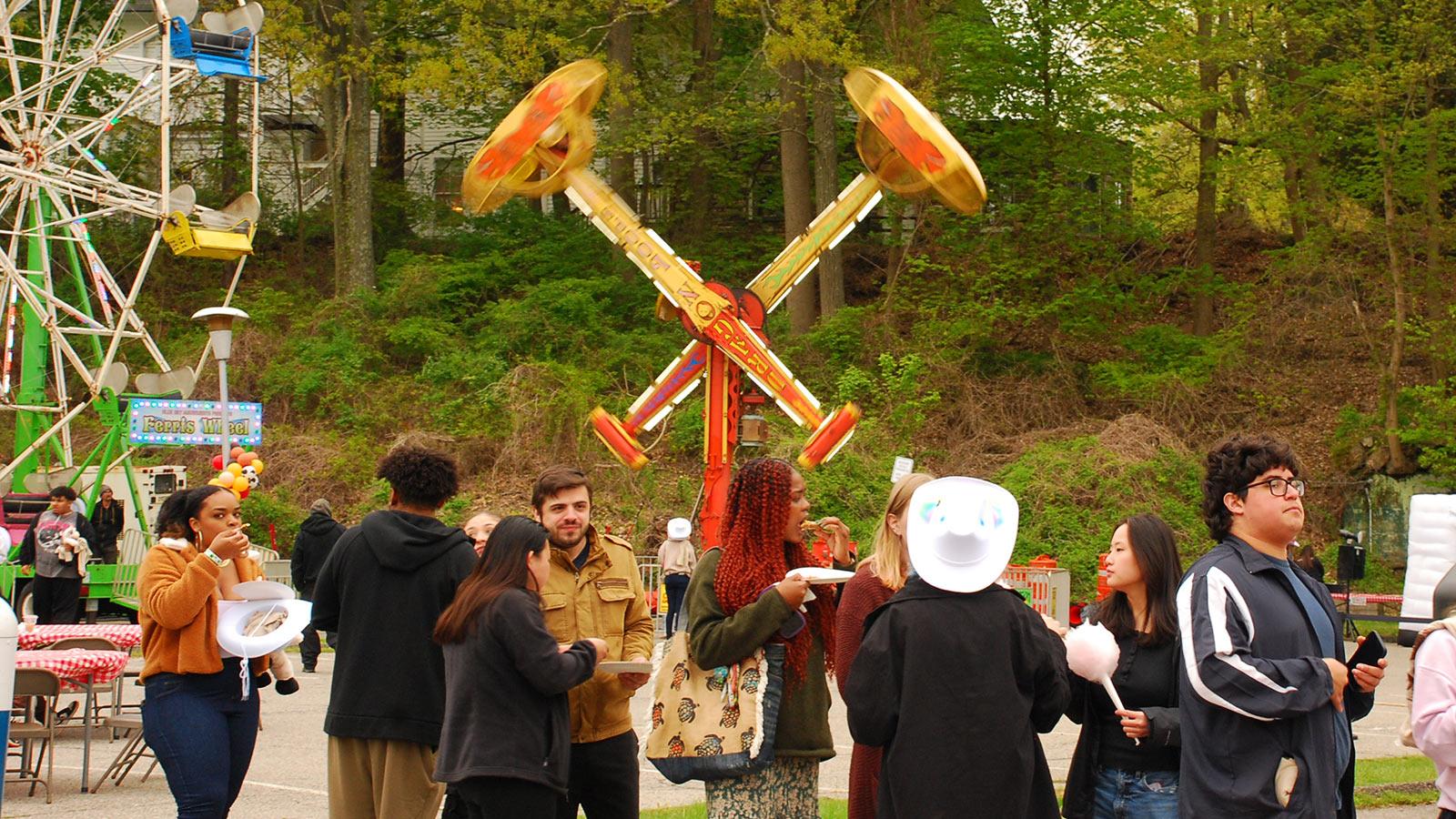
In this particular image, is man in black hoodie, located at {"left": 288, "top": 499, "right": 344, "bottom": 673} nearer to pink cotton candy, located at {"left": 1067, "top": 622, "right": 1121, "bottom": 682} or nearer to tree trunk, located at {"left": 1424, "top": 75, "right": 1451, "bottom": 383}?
pink cotton candy, located at {"left": 1067, "top": 622, "right": 1121, "bottom": 682}

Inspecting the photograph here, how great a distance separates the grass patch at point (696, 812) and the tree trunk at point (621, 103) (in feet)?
70.1

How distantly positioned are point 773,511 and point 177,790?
2.54 meters

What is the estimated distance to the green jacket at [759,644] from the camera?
5.61 m

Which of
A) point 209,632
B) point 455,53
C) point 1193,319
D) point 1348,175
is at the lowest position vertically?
point 209,632

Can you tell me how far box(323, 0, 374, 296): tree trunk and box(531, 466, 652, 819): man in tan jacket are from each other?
25.9 metres

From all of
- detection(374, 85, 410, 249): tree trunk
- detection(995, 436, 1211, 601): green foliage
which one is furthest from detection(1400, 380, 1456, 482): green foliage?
detection(374, 85, 410, 249): tree trunk

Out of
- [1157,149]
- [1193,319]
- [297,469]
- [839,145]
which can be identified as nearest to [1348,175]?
[1193,319]

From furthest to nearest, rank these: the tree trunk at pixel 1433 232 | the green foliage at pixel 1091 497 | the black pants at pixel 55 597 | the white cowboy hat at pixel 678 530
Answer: the tree trunk at pixel 1433 232 → the green foliage at pixel 1091 497 → the white cowboy hat at pixel 678 530 → the black pants at pixel 55 597

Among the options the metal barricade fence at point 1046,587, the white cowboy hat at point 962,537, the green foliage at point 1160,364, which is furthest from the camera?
the green foliage at point 1160,364

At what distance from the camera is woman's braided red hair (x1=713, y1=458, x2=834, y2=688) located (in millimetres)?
5770

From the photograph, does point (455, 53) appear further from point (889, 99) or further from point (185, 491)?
point (185, 491)

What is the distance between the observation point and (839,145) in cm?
3269

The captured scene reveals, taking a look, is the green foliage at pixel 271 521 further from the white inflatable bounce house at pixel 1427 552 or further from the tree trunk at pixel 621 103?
the white inflatable bounce house at pixel 1427 552

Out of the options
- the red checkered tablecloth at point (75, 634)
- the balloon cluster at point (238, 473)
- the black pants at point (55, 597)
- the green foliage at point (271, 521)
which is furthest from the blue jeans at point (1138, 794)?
the green foliage at point (271, 521)
